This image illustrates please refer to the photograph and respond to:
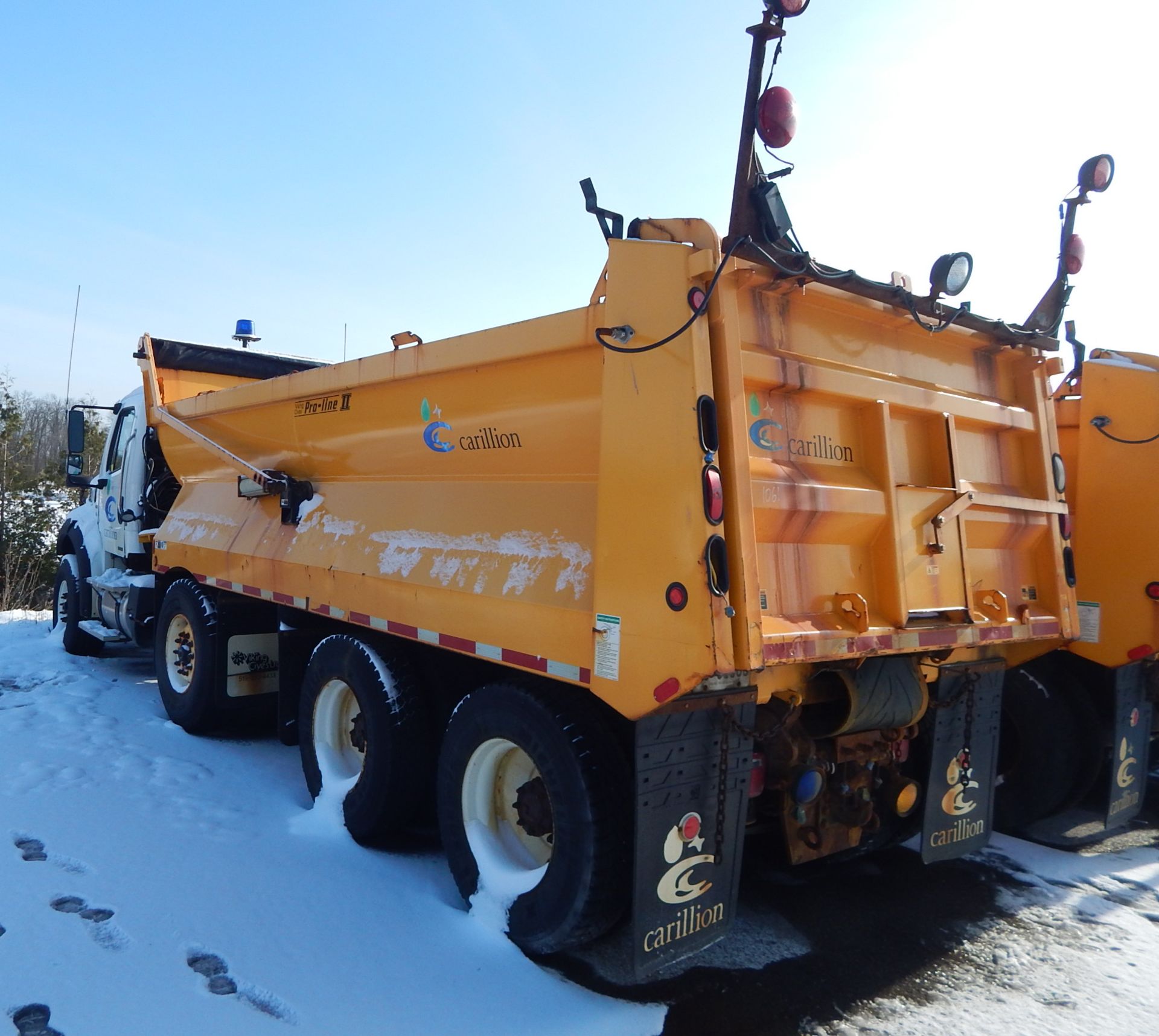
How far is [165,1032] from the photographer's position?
260 cm

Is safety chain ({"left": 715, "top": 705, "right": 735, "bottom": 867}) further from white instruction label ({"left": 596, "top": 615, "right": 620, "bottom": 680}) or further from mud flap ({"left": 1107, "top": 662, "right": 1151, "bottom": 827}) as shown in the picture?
mud flap ({"left": 1107, "top": 662, "right": 1151, "bottom": 827})

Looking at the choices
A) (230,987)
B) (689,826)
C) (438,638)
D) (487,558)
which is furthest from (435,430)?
(230,987)

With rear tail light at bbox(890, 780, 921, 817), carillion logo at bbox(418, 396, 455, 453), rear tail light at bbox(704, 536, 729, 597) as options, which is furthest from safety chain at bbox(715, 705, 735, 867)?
carillion logo at bbox(418, 396, 455, 453)

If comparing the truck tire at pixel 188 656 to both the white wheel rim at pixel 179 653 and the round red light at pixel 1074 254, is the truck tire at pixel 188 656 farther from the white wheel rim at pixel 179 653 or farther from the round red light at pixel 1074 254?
the round red light at pixel 1074 254

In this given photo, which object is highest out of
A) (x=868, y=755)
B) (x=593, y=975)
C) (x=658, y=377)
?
(x=658, y=377)

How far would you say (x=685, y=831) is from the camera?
9.38ft

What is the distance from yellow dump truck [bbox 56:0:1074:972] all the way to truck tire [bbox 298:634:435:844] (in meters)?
0.02

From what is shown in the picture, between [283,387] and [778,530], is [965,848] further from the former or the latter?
[283,387]

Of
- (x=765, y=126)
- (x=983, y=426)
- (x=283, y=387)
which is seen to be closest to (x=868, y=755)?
(x=983, y=426)

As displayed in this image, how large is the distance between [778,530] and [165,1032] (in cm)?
255

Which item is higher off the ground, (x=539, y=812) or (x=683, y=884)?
(x=539, y=812)

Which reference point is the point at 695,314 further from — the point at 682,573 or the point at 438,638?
the point at 438,638

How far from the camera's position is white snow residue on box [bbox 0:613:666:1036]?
276 cm

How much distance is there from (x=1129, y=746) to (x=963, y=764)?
1.53 meters
